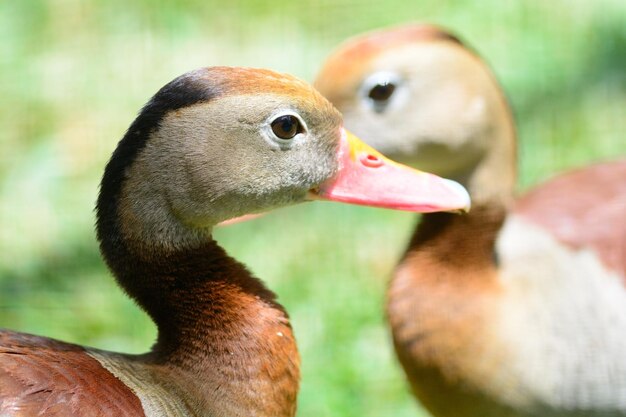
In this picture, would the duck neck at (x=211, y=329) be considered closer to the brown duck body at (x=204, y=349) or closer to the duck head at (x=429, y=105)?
the brown duck body at (x=204, y=349)

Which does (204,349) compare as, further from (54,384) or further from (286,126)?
(286,126)

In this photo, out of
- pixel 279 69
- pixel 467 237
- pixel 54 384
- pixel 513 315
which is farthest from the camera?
pixel 279 69

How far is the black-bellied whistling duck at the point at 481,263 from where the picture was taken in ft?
7.60

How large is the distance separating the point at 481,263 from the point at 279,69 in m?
1.73

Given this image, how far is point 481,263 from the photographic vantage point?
8.07 feet

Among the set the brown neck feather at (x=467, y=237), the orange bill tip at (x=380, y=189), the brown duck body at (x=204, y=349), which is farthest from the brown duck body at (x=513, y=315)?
the brown duck body at (x=204, y=349)

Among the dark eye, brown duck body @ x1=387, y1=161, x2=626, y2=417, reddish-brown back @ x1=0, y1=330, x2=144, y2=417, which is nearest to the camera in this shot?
reddish-brown back @ x1=0, y1=330, x2=144, y2=417

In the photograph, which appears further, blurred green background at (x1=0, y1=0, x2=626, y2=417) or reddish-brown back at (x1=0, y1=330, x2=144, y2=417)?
blurred green background at (x1=0, y1=0, x2=626, y2=417)

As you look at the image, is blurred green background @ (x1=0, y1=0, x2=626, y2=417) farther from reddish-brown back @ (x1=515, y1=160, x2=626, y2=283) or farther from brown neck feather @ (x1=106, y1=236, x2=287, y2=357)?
brown neck feather @ (x1=106, y1=236, x2=287, y2=357)

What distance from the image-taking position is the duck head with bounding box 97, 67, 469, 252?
6.09ft

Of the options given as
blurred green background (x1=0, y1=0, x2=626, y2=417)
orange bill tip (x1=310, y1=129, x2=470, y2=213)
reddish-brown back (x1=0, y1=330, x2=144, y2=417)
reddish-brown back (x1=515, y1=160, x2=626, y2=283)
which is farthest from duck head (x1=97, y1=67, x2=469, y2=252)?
blurred green background (x1=0, y1=0, x2=626, y2=417)

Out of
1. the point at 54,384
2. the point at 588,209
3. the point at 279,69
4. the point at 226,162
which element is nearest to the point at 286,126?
the point at 226,162

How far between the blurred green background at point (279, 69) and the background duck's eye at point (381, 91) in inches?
32.2

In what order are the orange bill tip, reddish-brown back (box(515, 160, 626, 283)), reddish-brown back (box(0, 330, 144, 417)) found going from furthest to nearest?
reddish-brown back (box(515, 160, 626, 283)) → the orange bill tip → reddish-brown back (box(0, 330, 144, 417))
